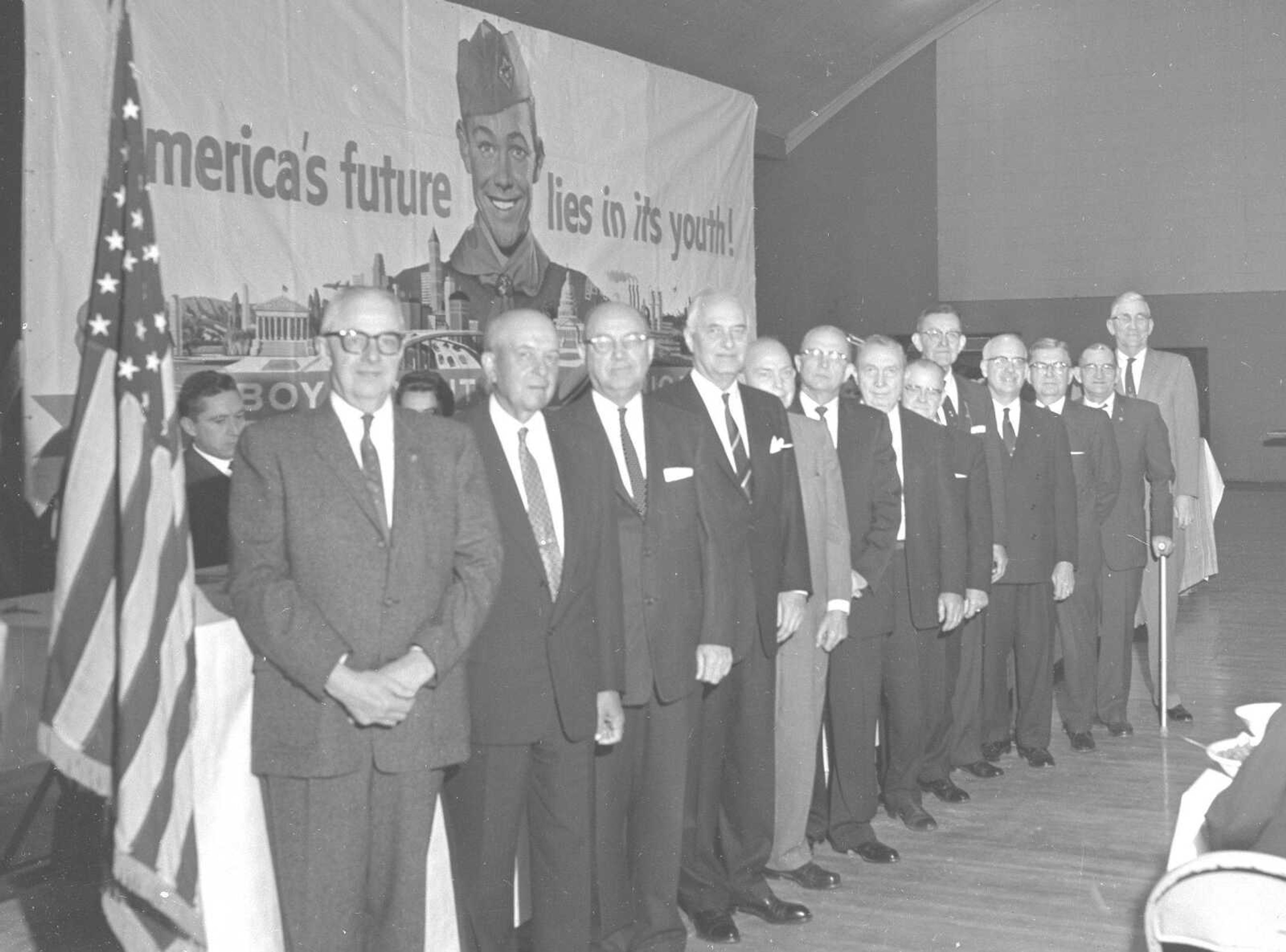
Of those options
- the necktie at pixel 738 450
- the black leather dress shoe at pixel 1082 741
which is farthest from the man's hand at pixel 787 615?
the black leather dress shoe at pixel 1082 741

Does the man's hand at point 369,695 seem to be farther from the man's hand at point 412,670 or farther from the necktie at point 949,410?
the necktie at point 949,410

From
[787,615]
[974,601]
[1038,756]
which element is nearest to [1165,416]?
[1038,756]

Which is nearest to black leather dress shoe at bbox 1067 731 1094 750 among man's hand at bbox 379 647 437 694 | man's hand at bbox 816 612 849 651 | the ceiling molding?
man's hand at bbox 816 612 849 651

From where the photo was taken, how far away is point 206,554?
476 centimetres

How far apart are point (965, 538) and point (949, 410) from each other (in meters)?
0.79

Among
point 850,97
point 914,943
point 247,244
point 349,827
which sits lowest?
point 914,943

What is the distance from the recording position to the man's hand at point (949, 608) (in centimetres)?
516

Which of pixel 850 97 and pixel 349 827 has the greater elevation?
pixel 850 97

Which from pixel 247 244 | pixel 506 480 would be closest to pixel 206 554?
pixel 247 244

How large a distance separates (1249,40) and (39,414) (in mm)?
15478

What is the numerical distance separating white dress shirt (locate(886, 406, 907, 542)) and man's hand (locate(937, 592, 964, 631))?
0.86ft

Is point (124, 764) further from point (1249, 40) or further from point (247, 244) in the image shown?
point (1249, 40)

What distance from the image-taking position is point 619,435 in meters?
3.71

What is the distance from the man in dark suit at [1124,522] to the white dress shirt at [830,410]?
195 centimetres
